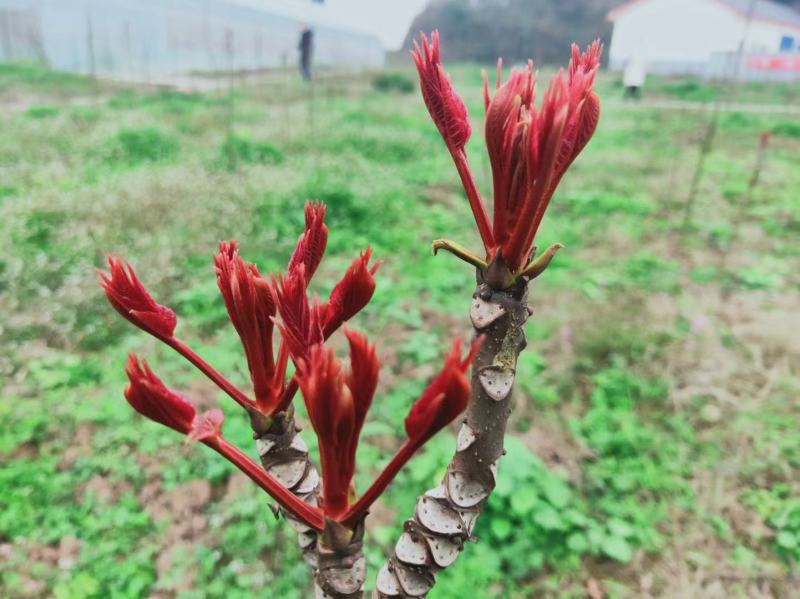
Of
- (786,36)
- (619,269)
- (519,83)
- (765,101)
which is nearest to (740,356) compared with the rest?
(619,269)

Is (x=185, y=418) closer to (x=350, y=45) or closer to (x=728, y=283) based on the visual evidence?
(x=728, y=283)

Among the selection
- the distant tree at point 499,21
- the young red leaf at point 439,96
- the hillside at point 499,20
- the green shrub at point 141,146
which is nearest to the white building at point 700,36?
the distant tree at point 499,21

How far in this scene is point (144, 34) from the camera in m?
16.2

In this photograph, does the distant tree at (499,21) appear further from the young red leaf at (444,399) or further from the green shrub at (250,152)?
the young red leaf at (444,399)

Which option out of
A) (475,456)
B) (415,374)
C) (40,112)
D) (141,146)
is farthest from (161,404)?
(40,112)

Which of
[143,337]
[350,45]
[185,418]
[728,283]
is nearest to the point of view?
[185,418]

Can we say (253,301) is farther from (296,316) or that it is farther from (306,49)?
(306,49)

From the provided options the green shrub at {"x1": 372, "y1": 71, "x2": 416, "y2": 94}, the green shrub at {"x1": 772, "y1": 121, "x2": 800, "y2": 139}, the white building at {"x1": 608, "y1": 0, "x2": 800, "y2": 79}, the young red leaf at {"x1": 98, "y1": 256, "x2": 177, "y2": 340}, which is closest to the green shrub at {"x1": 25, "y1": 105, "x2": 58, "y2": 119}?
the green shrub at {"x1": 372, "y1": 71, "x2": 416, "y2": 94}

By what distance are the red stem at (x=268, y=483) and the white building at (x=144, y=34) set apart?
12801mm

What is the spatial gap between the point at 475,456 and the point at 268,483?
233mm

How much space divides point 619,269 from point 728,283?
34.5 inches

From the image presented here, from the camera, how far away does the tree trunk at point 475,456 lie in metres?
0.61

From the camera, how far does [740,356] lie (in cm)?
380

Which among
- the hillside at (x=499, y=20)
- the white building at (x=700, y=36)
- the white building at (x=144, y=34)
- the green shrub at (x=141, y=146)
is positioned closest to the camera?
the green shrub at (x=141, y=146)
